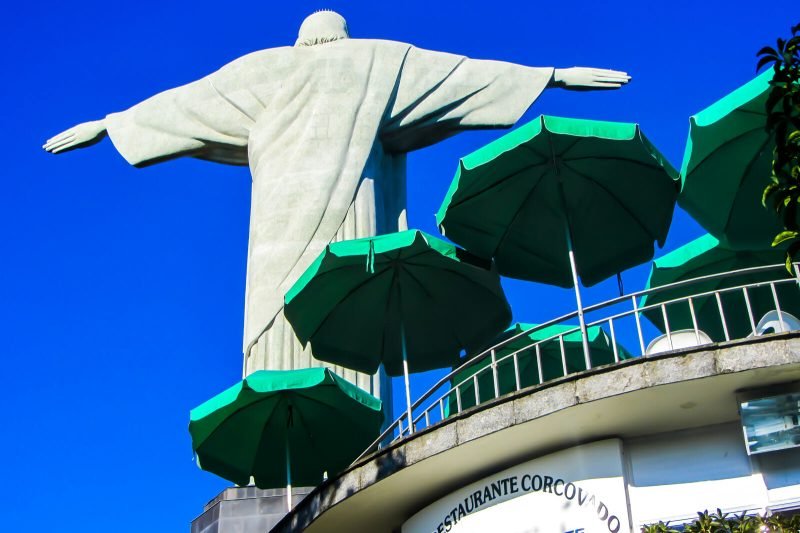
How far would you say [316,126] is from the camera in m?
21.7

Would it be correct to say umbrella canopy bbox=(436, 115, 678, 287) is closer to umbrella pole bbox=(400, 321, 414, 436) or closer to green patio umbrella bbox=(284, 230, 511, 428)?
green patio umbrella bbox=(284, 230, 511, 428)

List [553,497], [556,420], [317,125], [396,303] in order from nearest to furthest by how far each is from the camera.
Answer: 1. [556,420]
2. [553,497]
3. [396,303]
4. [317,125]

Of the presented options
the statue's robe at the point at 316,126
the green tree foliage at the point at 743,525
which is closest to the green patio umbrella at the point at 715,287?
the statue's robe at the point at 316,126

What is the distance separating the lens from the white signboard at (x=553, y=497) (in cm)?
1231

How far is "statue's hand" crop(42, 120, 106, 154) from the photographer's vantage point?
74.1 feet

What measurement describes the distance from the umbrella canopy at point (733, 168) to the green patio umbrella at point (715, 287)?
1.67 metres

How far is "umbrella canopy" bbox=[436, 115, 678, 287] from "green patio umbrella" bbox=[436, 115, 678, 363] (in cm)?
1

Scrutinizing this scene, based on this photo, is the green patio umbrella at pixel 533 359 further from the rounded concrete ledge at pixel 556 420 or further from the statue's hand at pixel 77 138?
the statue's hand at pixel 77 138

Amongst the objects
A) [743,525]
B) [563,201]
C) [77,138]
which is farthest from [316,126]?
[743,525]

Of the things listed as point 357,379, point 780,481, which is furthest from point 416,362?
point 780,481

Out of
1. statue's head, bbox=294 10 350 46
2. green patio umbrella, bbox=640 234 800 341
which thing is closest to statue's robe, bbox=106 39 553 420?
statue's head, bbox=294 10 350 46

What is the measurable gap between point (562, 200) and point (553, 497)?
3910 millimetres

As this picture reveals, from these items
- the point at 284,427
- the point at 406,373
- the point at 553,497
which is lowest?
the point at 553,497

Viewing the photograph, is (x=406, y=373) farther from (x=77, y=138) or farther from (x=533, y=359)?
(x=77, y=138)
